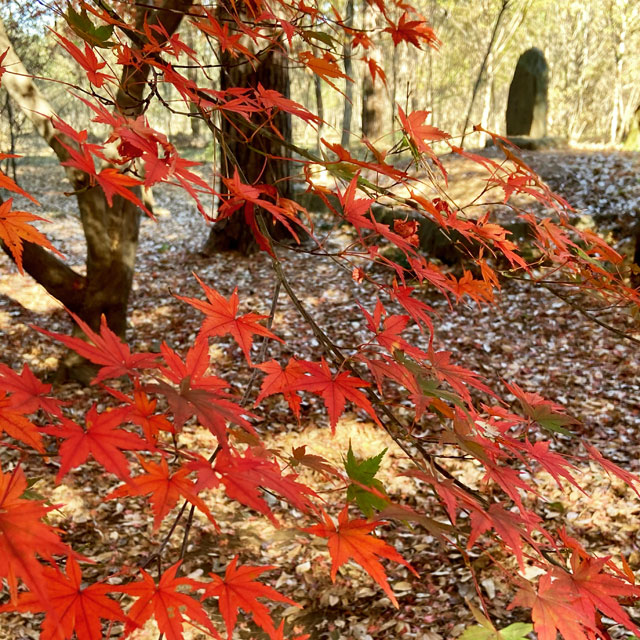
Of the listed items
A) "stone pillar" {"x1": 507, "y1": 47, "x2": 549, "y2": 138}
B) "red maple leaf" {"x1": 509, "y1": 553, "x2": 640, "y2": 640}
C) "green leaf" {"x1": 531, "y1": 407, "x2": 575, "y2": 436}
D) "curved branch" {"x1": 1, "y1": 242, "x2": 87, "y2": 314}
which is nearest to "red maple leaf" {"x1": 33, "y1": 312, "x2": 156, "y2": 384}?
"red maple leaf" {"x1": 509, "y1": 553, "x2": 640, "y2": 640}

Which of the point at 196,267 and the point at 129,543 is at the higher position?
the point at 196,267

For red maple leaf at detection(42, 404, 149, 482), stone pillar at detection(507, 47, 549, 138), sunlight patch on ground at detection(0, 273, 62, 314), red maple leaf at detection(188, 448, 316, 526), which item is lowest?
sunlight patch on ground at detection(0, 273, 62, 314)

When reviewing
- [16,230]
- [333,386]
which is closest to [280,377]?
[333,386]

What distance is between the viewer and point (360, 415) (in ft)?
12.5

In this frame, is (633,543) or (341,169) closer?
(341,169)

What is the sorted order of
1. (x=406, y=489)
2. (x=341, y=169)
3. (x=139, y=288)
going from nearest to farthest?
(x=341, y=169)
(x=406, y=489)
(x=139, y=288)

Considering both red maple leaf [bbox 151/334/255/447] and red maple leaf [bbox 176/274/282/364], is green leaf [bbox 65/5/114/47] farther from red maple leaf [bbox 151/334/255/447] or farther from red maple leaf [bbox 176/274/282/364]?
red maple leaf [bbox 151/334/255/447]

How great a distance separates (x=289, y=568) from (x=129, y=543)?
827mm

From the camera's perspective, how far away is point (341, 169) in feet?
3.53

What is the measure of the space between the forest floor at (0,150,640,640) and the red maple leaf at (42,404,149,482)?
0.70 m

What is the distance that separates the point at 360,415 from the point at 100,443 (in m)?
3.24

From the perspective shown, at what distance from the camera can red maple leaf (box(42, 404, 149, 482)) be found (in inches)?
24.8

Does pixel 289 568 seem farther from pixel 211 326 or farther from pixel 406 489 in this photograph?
pixel 211 326

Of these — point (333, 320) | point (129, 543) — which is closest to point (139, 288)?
point (333, 320)
